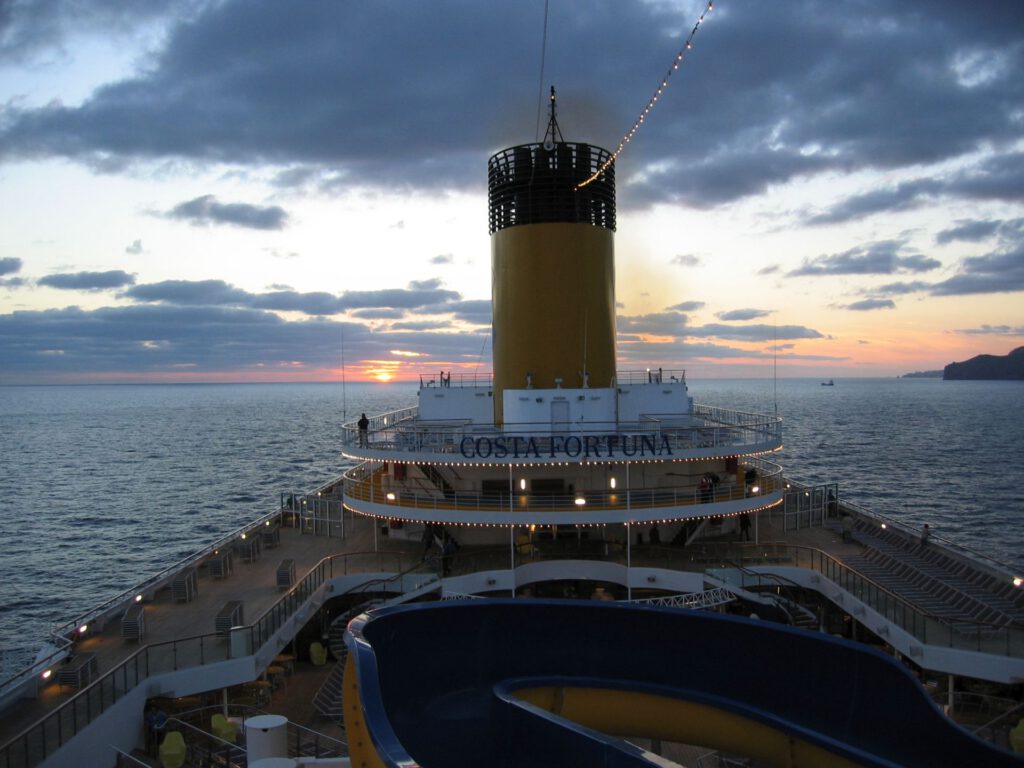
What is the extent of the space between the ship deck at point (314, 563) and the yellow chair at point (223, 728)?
212 centimetres

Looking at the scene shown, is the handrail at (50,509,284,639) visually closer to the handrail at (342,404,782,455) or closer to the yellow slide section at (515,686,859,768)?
the handrail at (342,404,782,455)

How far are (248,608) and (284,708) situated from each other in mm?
3567

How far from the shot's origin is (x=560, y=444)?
2794 centimetres

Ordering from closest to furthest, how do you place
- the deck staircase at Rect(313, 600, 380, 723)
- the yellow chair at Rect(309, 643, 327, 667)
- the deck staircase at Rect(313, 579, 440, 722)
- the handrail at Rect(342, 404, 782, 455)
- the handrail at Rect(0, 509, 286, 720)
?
the handrail at Rect(0, 509, 286, 720)
the deck staircase at Rect(313, 600, 380, 723)
the deck staircase at Rect(313, 579, 440, 722)
the yellow chair at Rect(309, 643, 327, 667)
the handrail at Rect(342, 404, 782, 455)

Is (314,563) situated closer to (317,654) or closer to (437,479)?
(317,654)

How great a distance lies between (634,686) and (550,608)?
61.8 inches

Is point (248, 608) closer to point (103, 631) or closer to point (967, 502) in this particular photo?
point (103, 631)

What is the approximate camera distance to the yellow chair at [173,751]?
54.0 ft

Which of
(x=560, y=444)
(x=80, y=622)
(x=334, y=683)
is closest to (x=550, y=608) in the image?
(x=334, y=683)

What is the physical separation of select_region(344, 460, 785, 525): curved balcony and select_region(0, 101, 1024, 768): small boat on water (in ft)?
0.45

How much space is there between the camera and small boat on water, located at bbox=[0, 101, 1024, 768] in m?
10.5

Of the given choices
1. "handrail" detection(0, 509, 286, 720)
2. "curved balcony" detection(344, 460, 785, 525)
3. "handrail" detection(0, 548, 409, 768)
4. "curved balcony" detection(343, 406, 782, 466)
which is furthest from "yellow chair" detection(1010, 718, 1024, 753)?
"handrail" detection(0, 509, 286, 720)

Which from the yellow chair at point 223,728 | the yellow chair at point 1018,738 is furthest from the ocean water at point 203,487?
the yellow chair at point 1018,738

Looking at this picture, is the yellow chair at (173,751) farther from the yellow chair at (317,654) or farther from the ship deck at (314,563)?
the yellow chair at (317,654)
